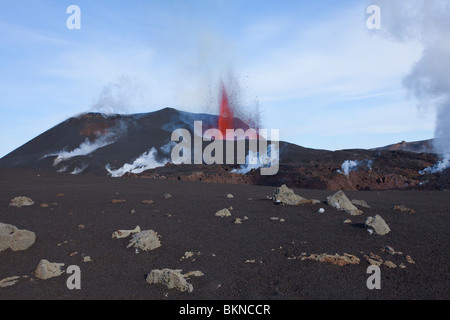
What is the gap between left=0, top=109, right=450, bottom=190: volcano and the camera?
2483 cm

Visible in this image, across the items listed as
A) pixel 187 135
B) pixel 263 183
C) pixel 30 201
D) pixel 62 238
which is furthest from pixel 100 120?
pixel 62 238

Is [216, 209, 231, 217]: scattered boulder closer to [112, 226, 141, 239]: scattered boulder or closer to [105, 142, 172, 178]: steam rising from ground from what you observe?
[112, 226, 141, 239]: scattered boulder

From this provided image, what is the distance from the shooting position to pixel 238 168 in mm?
30266

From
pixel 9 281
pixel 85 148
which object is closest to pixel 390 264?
pixel 9 281

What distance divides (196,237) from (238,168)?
73.9 feet

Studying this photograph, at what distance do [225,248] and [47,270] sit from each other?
2962mm

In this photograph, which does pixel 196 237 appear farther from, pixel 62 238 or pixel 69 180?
pixel 69 180

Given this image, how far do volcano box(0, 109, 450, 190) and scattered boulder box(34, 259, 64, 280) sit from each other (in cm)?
1837

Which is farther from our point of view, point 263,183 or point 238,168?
point 238,168

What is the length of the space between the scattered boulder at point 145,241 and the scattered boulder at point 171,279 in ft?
4.47

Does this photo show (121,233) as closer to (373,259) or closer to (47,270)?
(47,270)

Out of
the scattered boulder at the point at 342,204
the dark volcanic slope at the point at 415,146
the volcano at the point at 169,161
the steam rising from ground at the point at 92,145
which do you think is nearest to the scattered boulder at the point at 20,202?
the scattered boulder at the point at 342,204

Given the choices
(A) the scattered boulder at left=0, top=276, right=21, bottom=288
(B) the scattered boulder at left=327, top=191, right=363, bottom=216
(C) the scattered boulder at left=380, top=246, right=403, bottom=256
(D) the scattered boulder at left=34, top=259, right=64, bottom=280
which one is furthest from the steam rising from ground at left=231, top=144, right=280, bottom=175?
(A) the scattered boulder at left=0, top=276, right=21, bottom=288

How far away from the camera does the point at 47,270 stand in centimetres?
587
